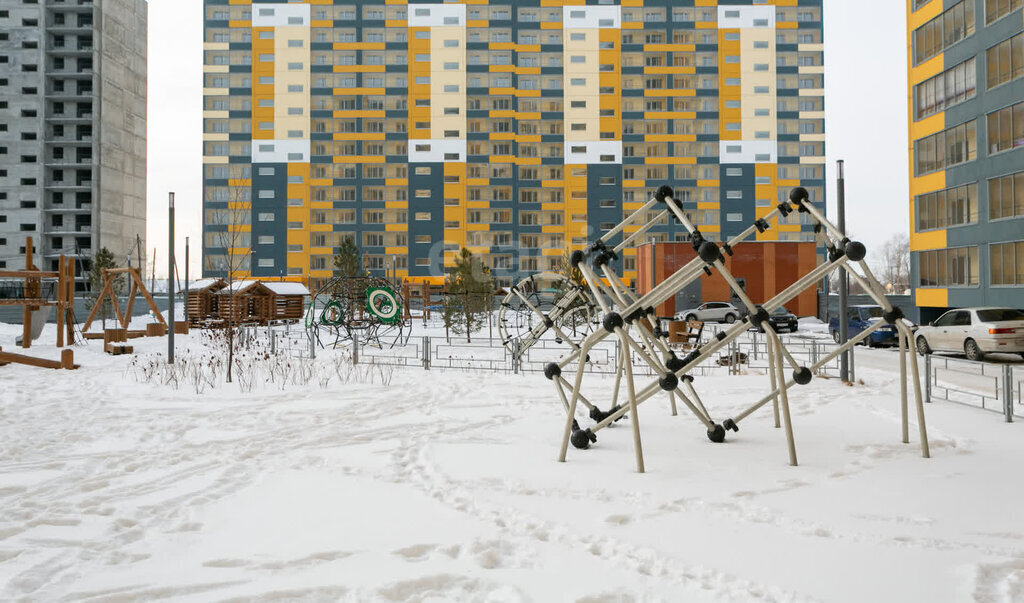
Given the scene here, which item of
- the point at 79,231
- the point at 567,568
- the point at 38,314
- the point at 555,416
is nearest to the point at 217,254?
the point at 79,231

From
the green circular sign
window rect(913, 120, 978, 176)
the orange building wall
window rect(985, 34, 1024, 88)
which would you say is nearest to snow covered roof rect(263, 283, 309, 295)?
the green circular sign

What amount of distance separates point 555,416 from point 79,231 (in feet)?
259

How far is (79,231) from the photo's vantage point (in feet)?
236

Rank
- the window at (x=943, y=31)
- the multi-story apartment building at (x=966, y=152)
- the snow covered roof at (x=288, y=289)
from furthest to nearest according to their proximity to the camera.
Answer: the snow covered roof at (x=288, y=289) < the window at (x=943, y=31) < the multi-story apartment building at (x=966, y=152)

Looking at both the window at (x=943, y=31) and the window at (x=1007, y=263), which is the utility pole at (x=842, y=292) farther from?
the window at (x=943, y=31)

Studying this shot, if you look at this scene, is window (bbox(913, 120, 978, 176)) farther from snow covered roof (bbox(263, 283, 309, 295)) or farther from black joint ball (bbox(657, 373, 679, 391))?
snow covered roof (bbox(263, 283, 309, 295))

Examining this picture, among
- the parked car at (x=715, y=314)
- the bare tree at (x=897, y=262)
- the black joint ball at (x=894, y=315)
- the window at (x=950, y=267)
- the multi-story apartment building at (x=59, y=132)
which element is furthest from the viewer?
the bare tree at (x=897, y=262)

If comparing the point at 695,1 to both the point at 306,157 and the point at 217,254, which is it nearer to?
the point at 306,157

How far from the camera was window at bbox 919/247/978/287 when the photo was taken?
2984 cm

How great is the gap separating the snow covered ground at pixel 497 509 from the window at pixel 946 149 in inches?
1025

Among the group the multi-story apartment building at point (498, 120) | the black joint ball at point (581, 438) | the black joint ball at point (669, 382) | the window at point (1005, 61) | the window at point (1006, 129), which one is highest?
the multi-story apartment building at point (498, 120)

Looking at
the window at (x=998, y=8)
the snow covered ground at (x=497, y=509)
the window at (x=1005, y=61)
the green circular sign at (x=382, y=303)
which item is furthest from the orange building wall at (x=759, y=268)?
the snow covered ground at (x=497, y=509)

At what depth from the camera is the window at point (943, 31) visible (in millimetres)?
30266

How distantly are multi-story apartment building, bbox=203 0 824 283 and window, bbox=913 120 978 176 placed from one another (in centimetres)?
4181
